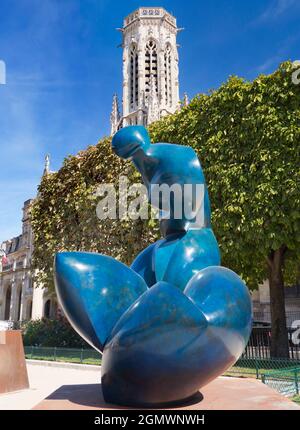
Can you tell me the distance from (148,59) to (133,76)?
4.32 m

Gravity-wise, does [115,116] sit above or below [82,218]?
above

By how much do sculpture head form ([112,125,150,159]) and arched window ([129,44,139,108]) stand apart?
3026 inches

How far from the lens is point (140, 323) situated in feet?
16.1

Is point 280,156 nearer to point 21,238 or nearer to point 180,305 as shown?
point 180,305

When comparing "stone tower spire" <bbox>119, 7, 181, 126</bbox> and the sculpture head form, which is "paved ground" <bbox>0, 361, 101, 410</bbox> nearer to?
the sculpture head form

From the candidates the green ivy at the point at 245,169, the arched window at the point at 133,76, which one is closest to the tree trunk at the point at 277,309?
the green ivy at the point at 245,169

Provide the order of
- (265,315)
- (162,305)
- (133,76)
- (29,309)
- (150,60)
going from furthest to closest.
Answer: (133,76)
(150,60)
(29,309)
(265,315)
(162,305)

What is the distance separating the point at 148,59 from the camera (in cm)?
8231

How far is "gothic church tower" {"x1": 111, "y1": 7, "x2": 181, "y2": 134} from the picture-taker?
8038 cm

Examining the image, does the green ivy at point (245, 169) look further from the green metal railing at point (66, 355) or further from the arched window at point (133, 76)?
the arched window at point (133, 76)

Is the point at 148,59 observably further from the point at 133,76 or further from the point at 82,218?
the point at 82,218

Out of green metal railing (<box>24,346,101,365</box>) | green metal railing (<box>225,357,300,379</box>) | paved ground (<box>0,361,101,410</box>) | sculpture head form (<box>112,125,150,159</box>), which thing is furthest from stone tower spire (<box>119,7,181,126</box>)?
sculpture head form (<box>112,125,150,159</box>)

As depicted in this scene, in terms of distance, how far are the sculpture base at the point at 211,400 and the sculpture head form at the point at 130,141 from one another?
12.7 feet

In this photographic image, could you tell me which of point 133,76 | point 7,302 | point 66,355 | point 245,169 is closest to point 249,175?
point 245,169
